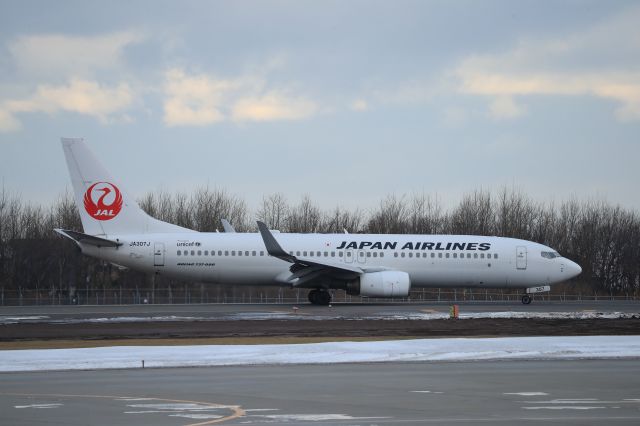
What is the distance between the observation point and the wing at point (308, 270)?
134 feet

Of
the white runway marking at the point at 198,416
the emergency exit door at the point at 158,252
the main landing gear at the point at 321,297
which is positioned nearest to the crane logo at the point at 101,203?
the emergency exit door at the point at 158,252

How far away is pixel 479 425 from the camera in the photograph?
11.1m

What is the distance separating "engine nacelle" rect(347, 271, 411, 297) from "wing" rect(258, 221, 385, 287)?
0.57 m

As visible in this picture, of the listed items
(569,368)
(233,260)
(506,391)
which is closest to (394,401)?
(506,391)

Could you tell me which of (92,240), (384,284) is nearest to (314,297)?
(384,284)

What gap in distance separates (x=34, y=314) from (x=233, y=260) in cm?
972

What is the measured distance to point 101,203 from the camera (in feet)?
143

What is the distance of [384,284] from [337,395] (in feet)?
91.6

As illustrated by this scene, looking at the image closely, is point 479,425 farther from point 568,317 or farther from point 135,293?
point 135,293

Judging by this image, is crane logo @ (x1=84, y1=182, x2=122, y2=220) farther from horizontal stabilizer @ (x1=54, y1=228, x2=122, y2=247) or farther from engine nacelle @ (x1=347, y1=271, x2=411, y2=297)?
engine nacelle @ (x1=347, y1=271, x2=411, y2=297)

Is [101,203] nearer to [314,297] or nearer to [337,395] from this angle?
[314,297]

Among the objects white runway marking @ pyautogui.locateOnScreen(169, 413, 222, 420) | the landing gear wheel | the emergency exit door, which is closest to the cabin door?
the landing gear wheel

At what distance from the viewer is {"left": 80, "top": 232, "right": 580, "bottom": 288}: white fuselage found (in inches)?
1699

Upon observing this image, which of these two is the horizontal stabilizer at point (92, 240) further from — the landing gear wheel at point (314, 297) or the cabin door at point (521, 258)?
the cabin door at point (521, 258)
